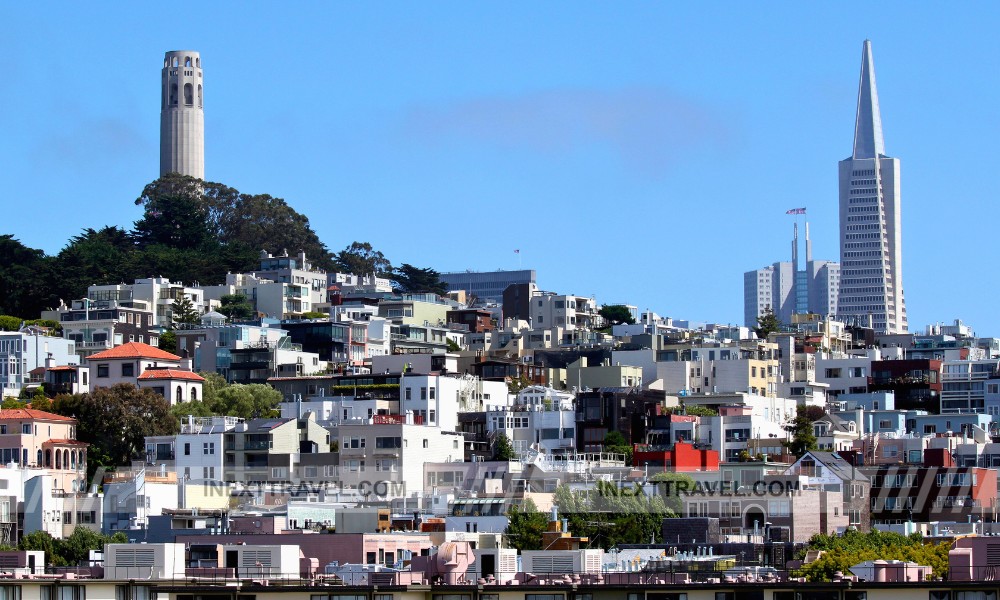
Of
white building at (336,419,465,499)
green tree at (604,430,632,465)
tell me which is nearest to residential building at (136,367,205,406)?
white building at (336,419,465,499)

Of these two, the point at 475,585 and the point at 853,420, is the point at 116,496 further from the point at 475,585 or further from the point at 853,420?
the point at 475,585

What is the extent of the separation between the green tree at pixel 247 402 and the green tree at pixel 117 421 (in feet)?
15.4

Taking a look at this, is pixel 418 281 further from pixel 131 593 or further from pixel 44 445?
pixel 131 593

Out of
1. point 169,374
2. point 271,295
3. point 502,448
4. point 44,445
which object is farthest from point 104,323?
point 502,448

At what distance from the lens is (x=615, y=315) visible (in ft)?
528

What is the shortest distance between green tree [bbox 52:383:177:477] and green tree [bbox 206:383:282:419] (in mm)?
4691

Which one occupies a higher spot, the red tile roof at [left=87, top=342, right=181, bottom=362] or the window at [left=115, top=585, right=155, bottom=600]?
the red tile roof at [left=87, top=342, right=181, bottom=362]

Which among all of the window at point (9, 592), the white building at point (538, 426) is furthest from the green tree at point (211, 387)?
the window at point (9, 592)

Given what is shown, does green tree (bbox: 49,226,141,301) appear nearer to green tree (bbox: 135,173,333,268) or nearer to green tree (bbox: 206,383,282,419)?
green tree (bbox: 135,173,333,268)

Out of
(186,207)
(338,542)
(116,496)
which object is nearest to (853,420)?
(116,496)

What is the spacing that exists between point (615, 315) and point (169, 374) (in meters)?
53.9

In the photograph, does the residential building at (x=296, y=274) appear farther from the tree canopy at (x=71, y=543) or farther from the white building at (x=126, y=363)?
the tree canopy at (x=71, y=543)

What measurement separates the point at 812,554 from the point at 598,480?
808 inches

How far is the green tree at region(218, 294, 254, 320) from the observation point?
14362cm
